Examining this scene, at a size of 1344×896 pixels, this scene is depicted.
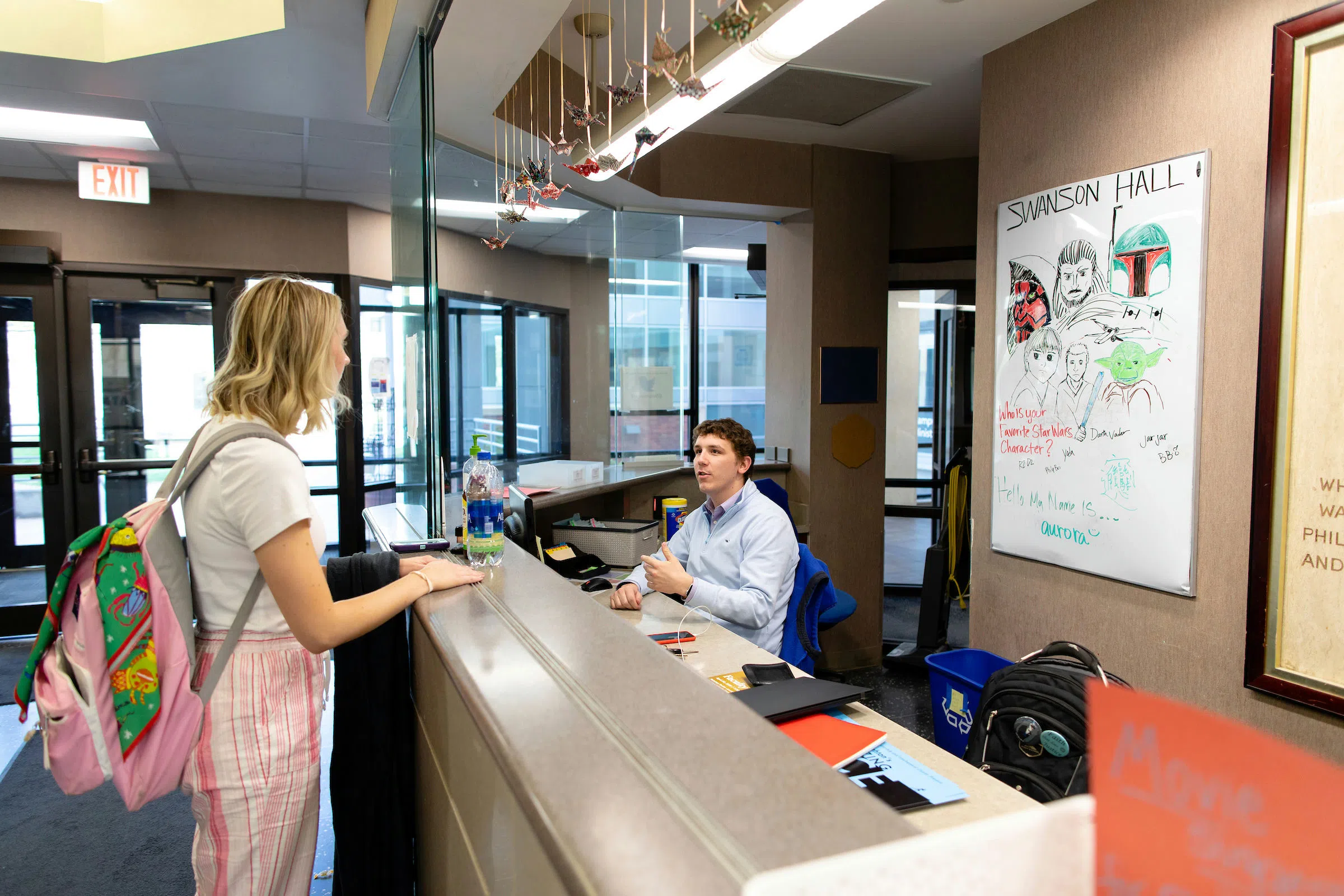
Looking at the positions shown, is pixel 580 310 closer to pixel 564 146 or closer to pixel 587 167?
pixel 587 167

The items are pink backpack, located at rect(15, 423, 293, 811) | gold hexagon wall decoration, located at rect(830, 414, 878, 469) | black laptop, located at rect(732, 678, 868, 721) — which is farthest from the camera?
gold hexagon wall decoration, located at rect(830, 414, 878, 469)

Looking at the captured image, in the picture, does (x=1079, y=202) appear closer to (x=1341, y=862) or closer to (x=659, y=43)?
(x=659, y=43)

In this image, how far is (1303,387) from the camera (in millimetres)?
2199

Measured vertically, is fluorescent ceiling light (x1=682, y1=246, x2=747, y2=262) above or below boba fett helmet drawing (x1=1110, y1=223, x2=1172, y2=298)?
above

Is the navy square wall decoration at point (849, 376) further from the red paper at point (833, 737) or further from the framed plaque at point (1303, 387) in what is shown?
the red paper at point (833, 737)

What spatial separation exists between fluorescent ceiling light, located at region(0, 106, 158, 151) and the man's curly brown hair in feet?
12.0

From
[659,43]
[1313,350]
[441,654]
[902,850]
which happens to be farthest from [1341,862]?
[1313,350]

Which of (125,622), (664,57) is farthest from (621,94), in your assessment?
(125,622)

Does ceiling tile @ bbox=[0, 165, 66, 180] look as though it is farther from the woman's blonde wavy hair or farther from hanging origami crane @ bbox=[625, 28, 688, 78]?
hanging origami crane @ bbox=[625, 28, 688, 78]

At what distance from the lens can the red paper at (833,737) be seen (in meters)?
1.47

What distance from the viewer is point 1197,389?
8.29 ft

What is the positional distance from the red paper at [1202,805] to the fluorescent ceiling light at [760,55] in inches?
63.6

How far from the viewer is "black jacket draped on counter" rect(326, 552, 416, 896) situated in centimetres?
197

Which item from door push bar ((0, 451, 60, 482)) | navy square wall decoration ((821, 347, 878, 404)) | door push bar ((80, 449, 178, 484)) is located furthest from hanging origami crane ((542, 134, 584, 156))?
door push bar ((0, 451, 60, 482))
